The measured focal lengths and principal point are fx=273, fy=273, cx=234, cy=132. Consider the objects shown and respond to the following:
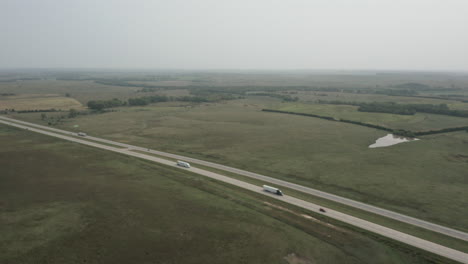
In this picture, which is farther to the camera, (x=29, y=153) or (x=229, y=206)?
(x=29, y=153)

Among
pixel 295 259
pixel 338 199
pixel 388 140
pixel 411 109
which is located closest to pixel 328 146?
pixel 388 140

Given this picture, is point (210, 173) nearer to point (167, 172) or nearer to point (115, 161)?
point (167, 172)

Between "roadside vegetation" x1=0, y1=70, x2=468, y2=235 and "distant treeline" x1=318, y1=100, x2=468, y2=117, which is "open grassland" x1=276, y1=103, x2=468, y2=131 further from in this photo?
"distant treeline" x1=318, y1=100, x2=468, y2=117

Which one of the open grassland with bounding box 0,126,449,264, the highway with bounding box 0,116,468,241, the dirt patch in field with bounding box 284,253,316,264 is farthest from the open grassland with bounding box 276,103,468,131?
the dirt patch in field with bounding box 284,253,316,264

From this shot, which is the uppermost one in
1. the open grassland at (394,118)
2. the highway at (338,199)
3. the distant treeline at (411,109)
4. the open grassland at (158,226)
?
the distant treeline at (411,109)

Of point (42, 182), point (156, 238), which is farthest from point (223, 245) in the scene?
point (42, 182)

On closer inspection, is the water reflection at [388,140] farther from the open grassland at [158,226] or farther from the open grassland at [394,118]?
the open grassland at [158,226]

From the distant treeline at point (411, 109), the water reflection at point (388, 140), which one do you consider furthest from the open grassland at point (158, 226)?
the distant treeline at point (411, 109)

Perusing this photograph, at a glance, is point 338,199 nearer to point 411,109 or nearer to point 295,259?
point 295,259
